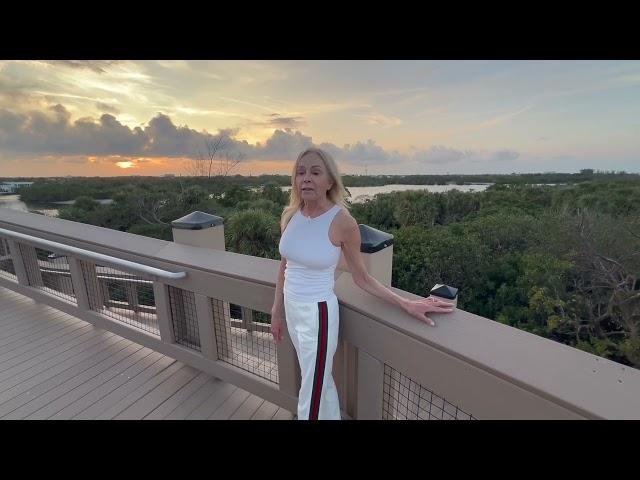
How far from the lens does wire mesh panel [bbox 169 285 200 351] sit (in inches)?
95.6

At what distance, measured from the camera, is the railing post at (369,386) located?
60.7 inches

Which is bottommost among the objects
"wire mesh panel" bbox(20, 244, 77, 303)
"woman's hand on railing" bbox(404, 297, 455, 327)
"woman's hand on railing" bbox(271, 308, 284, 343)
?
"wire mesh panel" bbox(20, 244, 77, 303)

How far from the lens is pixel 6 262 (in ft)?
12.9

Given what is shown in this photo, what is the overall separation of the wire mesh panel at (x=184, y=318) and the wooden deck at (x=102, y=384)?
0.23m

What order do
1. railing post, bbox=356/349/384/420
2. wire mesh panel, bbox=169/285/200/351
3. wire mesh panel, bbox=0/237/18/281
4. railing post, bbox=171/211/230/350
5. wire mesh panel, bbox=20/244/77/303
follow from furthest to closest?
wire mesh panel, bbox=0/237/18/281, wire mesh panel, bbox=20/244/77/303, wire mesh panel, bbox=169/285/200/351, railing post, bbox=171/211/230/350, railing post, bbox=356/349/384/420

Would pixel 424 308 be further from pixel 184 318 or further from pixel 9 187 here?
pixel 9 187

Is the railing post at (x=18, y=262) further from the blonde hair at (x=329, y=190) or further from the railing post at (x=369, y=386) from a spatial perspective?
the railing post at (x=369, y=386)

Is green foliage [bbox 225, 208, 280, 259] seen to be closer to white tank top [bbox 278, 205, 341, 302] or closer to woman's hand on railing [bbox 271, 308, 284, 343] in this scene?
woman's hand on railing [bbox 271, 308, 284, 343]

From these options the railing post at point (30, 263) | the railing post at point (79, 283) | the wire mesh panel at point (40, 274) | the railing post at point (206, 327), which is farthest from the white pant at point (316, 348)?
the railing post at point (30, 263)

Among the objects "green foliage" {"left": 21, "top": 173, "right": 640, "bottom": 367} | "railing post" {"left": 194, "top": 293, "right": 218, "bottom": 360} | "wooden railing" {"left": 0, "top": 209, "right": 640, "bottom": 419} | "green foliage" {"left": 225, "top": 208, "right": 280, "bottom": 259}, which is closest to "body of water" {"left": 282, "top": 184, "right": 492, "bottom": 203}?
"green foliage" {"left": 21, "top": 173, "right": 640, "bottom": 367}

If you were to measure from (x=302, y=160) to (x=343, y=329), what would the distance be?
2.83 ft
